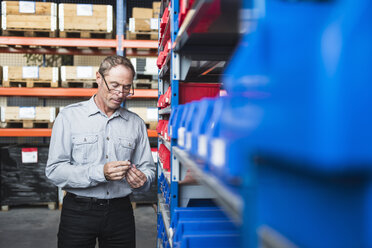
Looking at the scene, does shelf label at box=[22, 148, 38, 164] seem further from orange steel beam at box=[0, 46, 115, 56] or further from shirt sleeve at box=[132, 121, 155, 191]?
shirt sleeve at box=[132, 121, 155, 191]

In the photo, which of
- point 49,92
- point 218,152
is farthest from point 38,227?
point 218,152

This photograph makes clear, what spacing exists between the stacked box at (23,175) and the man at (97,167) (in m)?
3.74

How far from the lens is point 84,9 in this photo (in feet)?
18.5

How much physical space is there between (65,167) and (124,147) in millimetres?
449

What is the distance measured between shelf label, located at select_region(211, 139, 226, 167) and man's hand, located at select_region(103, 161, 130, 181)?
133cm

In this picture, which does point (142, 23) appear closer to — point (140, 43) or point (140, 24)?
point (140, 24)

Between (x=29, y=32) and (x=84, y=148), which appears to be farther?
(x=29, y=32)

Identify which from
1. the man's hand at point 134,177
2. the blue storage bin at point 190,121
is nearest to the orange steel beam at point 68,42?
the man's hand at point 134,177

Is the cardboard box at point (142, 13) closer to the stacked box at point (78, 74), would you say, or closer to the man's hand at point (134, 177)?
the stacked box at point (78, 74)

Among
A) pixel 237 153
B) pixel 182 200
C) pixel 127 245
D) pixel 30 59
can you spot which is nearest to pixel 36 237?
pixel 127 245

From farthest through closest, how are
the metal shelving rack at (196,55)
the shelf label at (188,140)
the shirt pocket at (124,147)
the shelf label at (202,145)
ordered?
the shirt pocket at (124,147) < the shelf label at (188,140) < the metal shelving rack at (196,55) < the shelf label at (202,145)

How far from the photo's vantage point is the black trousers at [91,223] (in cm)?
236

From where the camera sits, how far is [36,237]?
15.2 ft

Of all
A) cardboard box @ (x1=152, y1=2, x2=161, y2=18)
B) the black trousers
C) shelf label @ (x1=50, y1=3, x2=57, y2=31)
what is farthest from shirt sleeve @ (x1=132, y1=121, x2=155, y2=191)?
shelf label @ (x1=50, y1=3, x2=57, y2=31)
